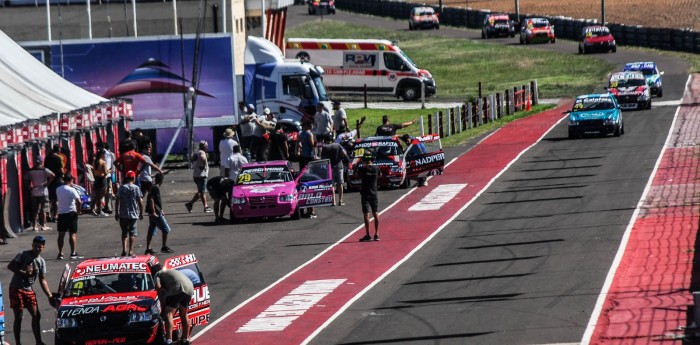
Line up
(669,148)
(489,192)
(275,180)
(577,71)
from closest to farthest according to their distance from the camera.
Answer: (275,180), (489,192), (669,148), (577,71)

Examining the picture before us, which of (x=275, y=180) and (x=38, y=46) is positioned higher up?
(x=38, y=46)

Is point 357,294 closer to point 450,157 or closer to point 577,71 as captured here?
point 450,157

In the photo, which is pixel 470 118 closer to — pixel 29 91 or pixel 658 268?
pixel 29 91

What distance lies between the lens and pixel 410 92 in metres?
62.1

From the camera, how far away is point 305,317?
2081cm

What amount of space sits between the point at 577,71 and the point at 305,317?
52565mm

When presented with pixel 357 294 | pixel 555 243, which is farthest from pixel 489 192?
pixel 357 294

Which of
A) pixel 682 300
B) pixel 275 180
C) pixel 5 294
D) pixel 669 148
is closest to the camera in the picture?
pixel 682 300

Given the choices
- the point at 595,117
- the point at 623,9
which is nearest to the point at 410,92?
the point at 595,117

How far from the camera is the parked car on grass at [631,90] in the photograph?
A: 2051 inches

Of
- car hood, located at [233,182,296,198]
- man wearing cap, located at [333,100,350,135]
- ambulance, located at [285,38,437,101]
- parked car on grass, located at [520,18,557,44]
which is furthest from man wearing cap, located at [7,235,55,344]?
parked car on grass, located at [520,18,557,44]

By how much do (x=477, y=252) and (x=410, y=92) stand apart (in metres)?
36.9

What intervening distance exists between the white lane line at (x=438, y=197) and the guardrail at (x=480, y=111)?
1082 cm

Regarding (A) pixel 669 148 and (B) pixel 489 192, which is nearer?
(B) pixel 489 192
